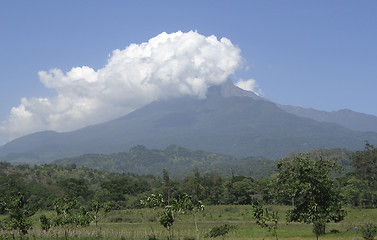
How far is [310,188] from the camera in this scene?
46.5 m

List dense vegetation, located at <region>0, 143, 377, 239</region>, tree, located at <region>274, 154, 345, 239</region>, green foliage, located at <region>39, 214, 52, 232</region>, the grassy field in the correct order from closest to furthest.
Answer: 1. tree, located at <region>274, 154, 345, 239</region>
2. dense vegetation, located at <region>0, 143, 377, 239</region>
3. green foliage, located at <region>39, 214, 52, 232</region>
4. the grassy field

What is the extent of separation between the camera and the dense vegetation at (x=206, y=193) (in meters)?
47.5

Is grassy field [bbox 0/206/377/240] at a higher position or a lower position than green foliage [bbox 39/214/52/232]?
lower

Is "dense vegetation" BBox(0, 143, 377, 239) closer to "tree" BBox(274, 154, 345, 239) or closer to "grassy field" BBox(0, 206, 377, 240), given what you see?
"tree" BBox(274, 154, 345, 239)

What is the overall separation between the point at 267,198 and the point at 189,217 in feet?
131

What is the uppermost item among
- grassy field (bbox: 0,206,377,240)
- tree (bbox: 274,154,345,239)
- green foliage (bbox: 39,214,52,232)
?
tree (bbox: 274,154,345,239)

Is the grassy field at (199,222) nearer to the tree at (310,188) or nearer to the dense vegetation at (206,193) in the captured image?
the dense vegetation at (206,193)

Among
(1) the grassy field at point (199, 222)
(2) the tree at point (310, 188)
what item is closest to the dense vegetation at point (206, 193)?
(2) the tree at point (310, 188)

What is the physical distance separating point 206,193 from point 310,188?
96.5 m

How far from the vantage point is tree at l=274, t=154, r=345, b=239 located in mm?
45391

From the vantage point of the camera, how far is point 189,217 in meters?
96.6

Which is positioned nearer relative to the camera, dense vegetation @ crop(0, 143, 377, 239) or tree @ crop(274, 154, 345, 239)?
tree @ crop(274, 154, 345, 239)

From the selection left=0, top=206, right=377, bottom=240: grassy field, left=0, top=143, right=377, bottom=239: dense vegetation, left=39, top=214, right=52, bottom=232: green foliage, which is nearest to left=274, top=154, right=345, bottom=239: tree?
left=0, top=143, right=377, bottom=239: dense vegetation

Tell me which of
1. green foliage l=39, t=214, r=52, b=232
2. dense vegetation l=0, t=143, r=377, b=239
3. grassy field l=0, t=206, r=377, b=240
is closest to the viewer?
dense vegetation l=0, t=143, r=377, b=239
